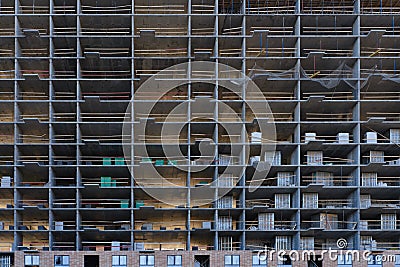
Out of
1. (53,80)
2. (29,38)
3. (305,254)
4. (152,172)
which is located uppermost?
(29,38)

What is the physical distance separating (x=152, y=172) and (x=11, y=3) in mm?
18082

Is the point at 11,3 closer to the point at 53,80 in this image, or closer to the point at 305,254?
the point at 53,80

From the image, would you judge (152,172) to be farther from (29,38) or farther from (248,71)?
(29,38)

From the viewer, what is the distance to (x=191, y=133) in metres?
46.3

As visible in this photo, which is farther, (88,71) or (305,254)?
(88,71)

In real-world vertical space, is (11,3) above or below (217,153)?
above

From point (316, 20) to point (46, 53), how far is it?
888 inches

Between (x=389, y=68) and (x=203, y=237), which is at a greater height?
(x=389, y=68)

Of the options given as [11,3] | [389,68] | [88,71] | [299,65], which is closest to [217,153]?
[299,65]

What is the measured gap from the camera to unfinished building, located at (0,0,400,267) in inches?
1722

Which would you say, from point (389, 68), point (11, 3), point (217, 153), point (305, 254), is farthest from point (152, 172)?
point (389, 68)

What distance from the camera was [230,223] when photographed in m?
44.7

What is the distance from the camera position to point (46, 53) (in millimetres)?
47344

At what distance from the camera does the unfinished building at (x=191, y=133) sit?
43.8 meters
